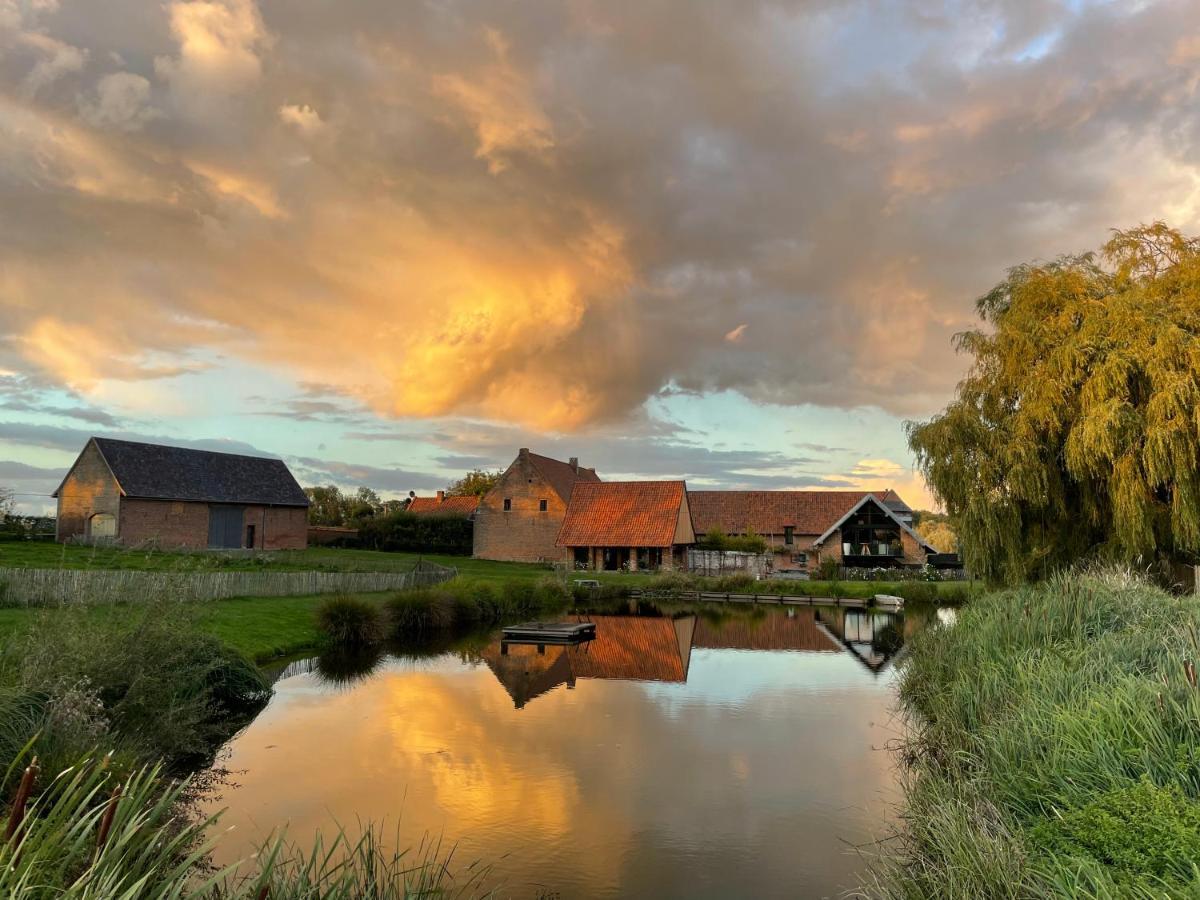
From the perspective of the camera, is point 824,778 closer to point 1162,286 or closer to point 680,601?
point 1162,286

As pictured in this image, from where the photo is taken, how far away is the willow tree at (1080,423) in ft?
Result: 53.7

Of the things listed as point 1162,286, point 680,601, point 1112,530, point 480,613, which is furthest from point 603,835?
point 680,601

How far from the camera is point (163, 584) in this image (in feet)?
43.1

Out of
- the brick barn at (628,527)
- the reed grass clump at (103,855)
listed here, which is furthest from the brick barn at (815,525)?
the reed grass clump at (103,855)

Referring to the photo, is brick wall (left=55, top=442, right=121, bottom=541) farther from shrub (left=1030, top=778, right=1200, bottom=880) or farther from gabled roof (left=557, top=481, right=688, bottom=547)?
shrub (left=1030, top=778, right=1200, bottom=880)

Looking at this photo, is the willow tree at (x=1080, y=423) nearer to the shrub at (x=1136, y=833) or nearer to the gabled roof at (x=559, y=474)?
the shrub at (x=1136, y=833)

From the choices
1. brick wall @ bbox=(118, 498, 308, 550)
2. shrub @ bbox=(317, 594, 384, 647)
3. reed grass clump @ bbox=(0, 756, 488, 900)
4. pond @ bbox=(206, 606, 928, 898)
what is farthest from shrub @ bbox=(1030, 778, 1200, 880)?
brick wall @ bbox=(118, 498, 308, 550)

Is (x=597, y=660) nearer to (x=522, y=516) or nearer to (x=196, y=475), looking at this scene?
(x=196, y=475)

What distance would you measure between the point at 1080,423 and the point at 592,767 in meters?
12.1

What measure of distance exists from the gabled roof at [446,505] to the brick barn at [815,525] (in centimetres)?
1833

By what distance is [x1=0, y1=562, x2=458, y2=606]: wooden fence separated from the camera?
14.5 m

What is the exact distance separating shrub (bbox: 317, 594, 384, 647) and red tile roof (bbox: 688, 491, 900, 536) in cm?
3736

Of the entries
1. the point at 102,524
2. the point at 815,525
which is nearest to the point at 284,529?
the point at 102,524

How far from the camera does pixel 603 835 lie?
31.6 feet
